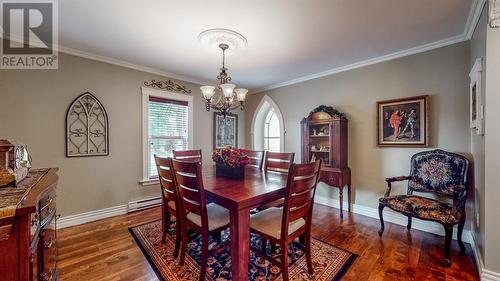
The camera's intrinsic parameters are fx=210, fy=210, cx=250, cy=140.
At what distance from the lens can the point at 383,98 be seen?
3.07m

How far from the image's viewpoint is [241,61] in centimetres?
325

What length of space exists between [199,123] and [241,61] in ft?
5.27

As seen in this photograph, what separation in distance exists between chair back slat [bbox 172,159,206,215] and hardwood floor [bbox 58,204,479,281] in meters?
0.75

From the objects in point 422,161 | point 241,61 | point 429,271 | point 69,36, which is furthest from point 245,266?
point 69,36

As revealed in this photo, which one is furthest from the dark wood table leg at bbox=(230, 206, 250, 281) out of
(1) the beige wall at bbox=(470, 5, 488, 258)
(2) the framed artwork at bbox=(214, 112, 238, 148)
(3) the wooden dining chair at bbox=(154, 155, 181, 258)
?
(2) the framed artwork at bbox=(214, 112, 238, 148)

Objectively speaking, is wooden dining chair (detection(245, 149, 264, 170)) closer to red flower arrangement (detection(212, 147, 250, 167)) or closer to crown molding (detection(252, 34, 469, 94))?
red flower arrangement (detection(212, 147, 250, 167))

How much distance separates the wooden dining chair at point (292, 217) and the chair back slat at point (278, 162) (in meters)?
0.77

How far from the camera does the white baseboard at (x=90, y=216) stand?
2.77 metres

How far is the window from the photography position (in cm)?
493

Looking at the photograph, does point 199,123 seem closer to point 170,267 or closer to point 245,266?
point 170,267

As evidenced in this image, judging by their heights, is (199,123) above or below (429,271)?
above

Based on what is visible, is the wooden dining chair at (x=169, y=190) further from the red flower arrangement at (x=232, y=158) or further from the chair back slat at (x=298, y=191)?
the chair back slat at (x=298, y=191)

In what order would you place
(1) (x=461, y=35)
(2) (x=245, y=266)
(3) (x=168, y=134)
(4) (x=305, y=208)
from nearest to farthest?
(2) (x=245, y=266) < (4) (x=305, y=208) < (1) (x=461, y=35) < (3) (x=168, y=134)

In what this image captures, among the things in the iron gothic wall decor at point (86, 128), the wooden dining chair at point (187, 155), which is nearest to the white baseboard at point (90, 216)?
the iron gothic wall decor at point (86, 128)
